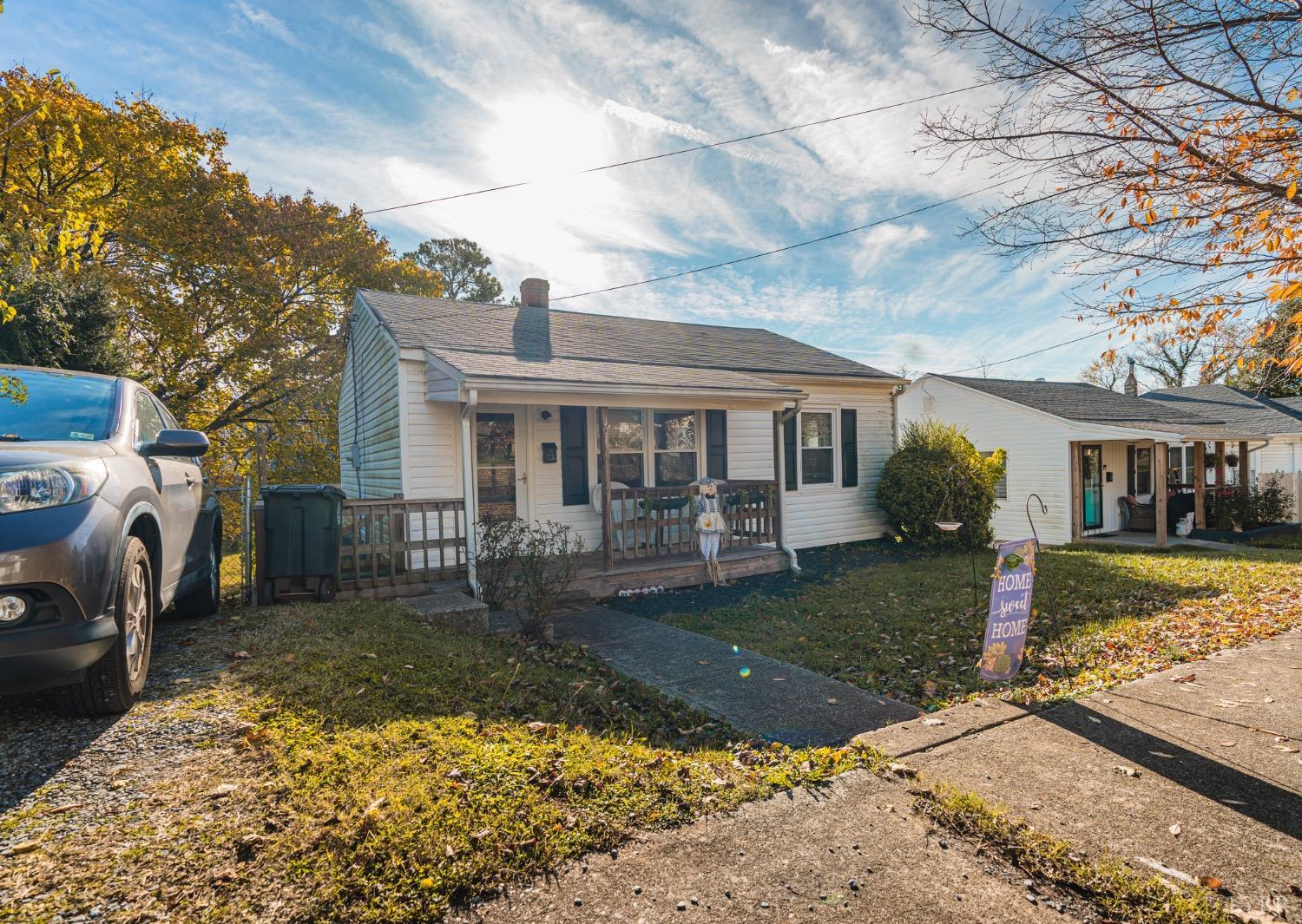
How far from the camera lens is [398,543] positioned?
23.7ft

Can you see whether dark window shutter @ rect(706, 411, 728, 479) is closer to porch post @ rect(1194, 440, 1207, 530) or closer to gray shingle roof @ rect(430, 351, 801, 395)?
gray shingle roof @ rect(430, 351, 801, 395)

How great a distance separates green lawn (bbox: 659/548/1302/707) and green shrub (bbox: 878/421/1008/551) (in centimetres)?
157

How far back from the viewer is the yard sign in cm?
455

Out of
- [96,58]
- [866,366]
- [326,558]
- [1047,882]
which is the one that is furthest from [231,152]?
[1047,882]

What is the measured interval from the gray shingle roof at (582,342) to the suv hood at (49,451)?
4288 millimetres

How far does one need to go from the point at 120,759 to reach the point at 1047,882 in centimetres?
376

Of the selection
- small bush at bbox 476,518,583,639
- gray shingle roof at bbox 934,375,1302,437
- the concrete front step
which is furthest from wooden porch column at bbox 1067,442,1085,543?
the concrete front step

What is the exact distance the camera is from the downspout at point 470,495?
7230mm

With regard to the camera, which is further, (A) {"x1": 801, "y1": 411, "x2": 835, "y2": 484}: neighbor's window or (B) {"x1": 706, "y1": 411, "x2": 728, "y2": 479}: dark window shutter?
(A) {"x1": 801, "y1": 411, "x2": 835, "y2": 484}: neighbor's window

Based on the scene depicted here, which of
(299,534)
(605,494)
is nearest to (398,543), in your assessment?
(299,534)

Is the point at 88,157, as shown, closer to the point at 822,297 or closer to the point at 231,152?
the point at 231,152

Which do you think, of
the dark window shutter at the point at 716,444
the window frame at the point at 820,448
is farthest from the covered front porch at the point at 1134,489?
the dark window shutter at the point at 716,444

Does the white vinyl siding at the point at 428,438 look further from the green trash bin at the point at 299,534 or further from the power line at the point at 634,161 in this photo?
the power line at the point at 634,161

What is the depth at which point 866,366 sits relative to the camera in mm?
13641
